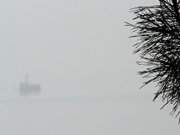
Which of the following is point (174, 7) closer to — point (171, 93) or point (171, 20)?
point (171, 20)

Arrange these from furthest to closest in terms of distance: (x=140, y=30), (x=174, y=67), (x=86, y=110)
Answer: (x=86, y=110), (x=140, y=30), (x=174, y=67)

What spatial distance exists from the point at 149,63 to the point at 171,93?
14cm

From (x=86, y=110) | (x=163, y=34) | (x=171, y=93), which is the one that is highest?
(x=163, y=34)

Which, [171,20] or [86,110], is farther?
[86,110]

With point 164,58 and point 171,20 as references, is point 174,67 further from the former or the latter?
point 171,20

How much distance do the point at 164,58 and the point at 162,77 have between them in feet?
0.26

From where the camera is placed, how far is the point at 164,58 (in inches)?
64.5

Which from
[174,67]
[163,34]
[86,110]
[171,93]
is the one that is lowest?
[86,110]

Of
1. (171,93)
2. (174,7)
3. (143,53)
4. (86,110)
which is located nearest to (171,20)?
(174,7)

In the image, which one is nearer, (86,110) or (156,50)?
(156,50)

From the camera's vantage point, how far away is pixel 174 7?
161 centimetres

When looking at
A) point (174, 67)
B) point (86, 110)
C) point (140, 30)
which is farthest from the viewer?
point (86, 110)

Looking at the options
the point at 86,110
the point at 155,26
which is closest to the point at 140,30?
the point at 155,26

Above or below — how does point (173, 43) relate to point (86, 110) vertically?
above
